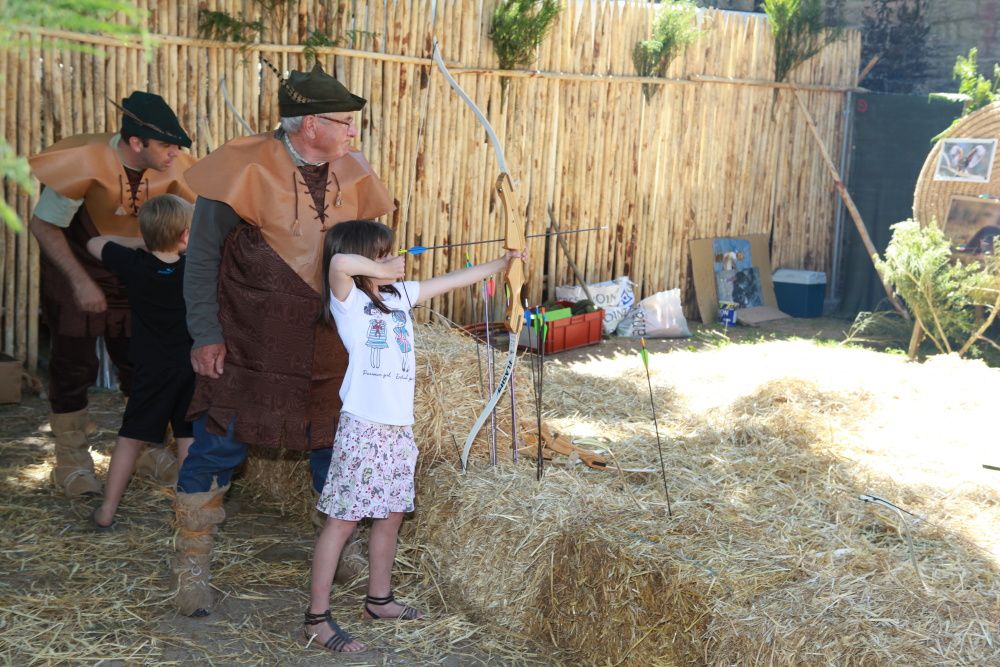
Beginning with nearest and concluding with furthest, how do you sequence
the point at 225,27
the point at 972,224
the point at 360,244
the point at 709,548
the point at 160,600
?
the point at 360,244 < the point at 709,548 < the point at 160,600 < the point at 225,27 < the point at 972,224

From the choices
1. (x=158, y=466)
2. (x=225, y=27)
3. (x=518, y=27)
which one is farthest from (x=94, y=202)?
(x=518, y=27)

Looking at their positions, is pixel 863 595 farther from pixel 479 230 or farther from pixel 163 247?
pixel 479 230

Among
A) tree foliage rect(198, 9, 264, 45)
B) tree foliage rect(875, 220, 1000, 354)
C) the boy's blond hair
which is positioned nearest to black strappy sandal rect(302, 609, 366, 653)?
the boy's blond hair

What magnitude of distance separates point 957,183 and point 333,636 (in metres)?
6.96

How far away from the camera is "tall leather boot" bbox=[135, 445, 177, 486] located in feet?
14.9

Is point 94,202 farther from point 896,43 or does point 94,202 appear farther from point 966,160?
point 896,43

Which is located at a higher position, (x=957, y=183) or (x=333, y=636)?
(x=957, y=183)

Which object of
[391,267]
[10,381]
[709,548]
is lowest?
[10,381]

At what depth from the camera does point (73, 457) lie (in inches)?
172

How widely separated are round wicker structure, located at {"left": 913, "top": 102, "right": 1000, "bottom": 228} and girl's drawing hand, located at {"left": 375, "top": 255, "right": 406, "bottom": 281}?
236 inches

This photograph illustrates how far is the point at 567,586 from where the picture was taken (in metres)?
3.32

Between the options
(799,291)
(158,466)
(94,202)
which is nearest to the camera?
(94,202)

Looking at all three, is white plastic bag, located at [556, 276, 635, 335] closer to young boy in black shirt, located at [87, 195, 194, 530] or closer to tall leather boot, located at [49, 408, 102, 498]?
tall leather boot, located at [49, 408, 102, 498]

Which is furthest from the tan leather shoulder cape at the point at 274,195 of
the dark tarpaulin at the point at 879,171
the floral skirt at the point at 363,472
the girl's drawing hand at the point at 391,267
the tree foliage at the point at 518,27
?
the dark tarpaulin at the point at 879,171
